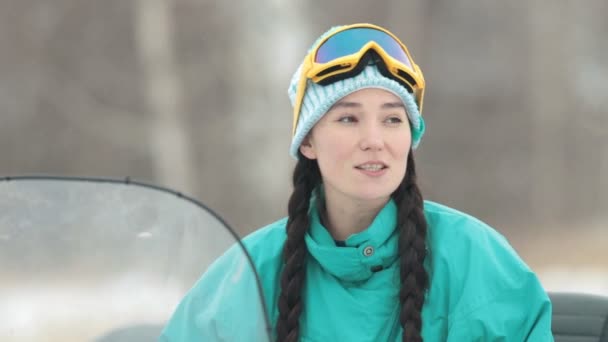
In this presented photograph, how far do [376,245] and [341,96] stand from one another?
0.88ft

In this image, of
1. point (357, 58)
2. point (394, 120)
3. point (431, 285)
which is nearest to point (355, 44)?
point (357, 58)

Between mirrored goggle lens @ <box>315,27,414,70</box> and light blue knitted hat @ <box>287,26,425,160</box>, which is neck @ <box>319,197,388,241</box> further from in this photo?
mirrored goggle lens @ <box>315,27,414,70</box>

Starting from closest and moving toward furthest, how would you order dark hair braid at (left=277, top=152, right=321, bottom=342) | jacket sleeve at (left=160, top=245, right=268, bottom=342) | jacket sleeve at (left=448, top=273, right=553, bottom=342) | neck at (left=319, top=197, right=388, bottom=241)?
jacket sleeve at (left=160, top=245, right=268, bottom=342) < jacket sleeve at (left=448, top=273, right=553, bottom=342) < dark hair braid at (left=277, top=152, right=321, bottom=342) < neck at (left=319, top=197, right=388, bottom=241)

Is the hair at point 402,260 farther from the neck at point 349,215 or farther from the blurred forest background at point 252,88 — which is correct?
the blurred forest background at point 252,88

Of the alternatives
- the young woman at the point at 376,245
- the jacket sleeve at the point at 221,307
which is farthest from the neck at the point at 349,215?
the jacket sleeve at the point at 221,307

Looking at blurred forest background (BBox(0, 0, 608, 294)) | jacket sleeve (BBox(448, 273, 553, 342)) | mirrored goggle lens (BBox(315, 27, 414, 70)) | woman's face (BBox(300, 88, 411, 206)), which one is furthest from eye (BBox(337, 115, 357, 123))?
blurred forest background (BBox(0, 0, 608, 294))

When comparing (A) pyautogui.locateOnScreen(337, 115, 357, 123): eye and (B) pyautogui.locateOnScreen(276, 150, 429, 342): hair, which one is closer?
(B) pyautogui.locateOnScreen(276, 150, 429, 342): hair

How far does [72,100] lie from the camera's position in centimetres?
898

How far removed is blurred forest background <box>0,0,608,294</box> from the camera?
875 centimetres

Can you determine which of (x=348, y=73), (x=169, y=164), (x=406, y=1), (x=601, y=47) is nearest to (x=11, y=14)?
(x=169, y=164)

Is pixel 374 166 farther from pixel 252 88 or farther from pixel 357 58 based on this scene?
pixel 252 88

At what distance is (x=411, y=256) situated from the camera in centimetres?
169

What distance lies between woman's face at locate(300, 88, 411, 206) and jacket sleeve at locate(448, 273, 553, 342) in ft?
0.91

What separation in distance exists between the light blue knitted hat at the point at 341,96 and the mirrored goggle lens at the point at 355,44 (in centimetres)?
4
